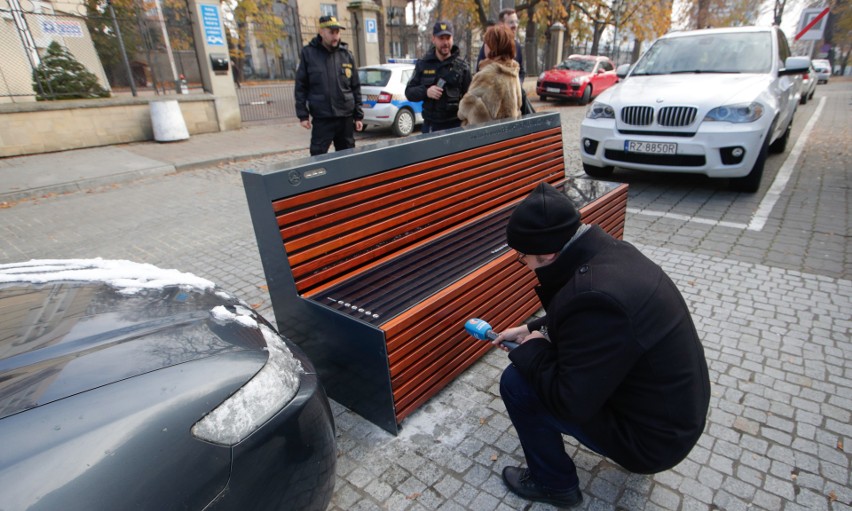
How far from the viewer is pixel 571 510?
2.00m

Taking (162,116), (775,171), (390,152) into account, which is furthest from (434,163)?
(162,116)

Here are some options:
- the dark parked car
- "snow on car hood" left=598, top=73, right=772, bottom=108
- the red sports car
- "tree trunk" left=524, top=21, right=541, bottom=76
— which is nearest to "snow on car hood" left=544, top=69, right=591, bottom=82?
the red sports car

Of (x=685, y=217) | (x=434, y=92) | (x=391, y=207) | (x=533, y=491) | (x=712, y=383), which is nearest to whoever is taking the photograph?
(x=533, y=491)

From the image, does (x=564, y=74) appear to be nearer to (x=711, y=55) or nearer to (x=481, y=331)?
(x=711, y=55)

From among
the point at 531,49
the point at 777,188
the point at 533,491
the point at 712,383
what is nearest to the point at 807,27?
the point at 777,188

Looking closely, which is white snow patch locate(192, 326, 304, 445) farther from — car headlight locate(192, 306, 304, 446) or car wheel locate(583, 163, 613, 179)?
car wheel locate(583, 163, 613, 179)

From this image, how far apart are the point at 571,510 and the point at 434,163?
7.05 feet

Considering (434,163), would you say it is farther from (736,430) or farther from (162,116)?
(162,116)

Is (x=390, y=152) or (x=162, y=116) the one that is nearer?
(x=390, y=152)

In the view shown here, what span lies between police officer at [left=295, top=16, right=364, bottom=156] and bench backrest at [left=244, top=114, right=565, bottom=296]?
248 cm

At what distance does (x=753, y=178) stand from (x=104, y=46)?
12396mm

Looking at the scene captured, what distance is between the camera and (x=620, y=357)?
1469 mm

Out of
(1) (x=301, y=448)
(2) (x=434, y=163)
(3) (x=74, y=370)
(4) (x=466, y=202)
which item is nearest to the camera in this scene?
(3) (x=74, y=370)

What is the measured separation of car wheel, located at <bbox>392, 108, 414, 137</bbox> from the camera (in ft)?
37.2
